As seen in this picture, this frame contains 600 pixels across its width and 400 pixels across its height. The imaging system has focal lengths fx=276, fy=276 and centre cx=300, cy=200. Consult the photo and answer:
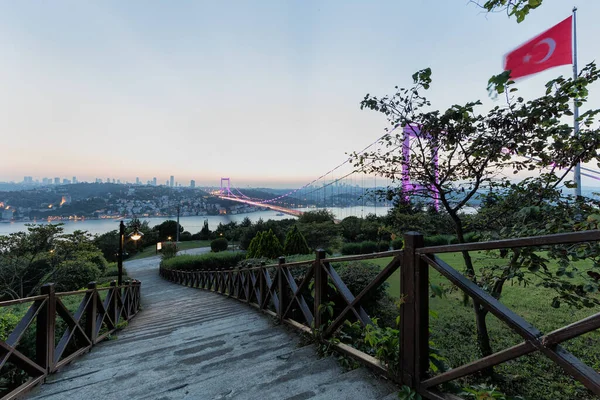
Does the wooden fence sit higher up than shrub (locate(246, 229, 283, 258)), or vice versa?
the wooden fence

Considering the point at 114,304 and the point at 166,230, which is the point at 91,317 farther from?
the point at 166,230

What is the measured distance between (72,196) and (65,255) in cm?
4007

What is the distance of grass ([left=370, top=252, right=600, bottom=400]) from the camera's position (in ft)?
8.94

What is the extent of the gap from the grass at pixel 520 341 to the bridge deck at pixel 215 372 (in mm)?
832

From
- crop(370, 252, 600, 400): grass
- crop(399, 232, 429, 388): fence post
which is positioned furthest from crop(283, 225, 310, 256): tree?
crop(399, 232, 429, 388): fence post

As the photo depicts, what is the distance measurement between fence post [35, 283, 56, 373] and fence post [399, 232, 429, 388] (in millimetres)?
2634

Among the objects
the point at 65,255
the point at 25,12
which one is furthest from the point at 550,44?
the point at 65,255

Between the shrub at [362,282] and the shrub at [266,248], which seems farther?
the shrub at [266,248]

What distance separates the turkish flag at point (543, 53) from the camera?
5.95 metres

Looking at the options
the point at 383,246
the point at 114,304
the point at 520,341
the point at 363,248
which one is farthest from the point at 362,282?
the point at 383,246

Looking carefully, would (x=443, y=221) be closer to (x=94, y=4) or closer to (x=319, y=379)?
(x=319, y=379)

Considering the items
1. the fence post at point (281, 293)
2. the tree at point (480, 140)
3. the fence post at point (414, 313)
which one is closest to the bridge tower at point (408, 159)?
the tree at point (480, 140)

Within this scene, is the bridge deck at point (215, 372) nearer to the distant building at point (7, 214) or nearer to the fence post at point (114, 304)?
the fence post at point (114, 304)

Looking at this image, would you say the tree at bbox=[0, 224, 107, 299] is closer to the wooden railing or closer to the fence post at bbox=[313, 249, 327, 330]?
the wooden railing
